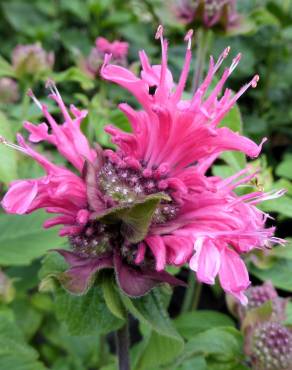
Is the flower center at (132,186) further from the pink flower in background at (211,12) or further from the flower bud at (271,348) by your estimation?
the pink flower in background at (211,12)

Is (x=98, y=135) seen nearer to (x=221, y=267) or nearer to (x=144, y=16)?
(x=221, y=267)

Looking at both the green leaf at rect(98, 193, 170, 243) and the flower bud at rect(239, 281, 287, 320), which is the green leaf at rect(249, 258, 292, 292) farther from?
the green leaf at rect(98, 193, 170, 243)

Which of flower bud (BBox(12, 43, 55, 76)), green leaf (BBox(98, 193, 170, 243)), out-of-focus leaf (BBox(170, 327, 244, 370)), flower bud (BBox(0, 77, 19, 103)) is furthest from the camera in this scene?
flower bud (BBox(0, 77, 19, 103))

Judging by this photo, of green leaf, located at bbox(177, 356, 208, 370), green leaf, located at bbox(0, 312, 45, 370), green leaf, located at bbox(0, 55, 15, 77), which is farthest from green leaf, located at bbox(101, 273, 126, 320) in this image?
green leaf, located at bbox(0, 55, 15, 77)

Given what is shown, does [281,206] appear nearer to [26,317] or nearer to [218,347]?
[218,347]

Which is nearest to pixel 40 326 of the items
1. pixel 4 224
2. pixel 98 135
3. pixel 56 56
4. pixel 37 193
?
pixel 4 224

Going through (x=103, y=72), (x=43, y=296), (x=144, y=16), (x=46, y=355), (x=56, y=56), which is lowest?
(x=46, y=355)
